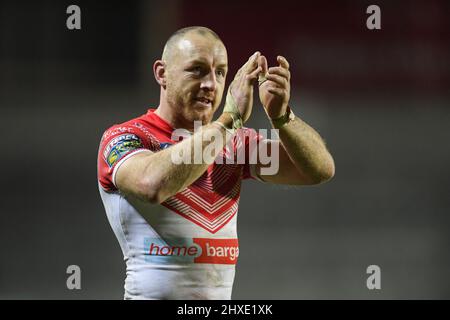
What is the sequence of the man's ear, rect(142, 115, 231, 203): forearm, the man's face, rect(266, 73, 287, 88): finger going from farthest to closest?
1. the man's ear
2. the man's face
3. rect(266, 73, 287, 88): finger
4. rect(142, 115, 231, 203): forearm

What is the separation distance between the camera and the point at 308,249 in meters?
3.52

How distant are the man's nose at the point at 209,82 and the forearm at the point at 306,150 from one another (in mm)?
205

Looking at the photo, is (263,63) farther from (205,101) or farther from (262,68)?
(205,101)

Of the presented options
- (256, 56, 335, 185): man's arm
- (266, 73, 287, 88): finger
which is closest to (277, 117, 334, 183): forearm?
(256, 56, 335, 185): man's arm

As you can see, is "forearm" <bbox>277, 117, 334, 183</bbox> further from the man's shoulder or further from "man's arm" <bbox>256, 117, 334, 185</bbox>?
the man's shoulder

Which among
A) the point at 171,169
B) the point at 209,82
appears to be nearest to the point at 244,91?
the point at 209,82

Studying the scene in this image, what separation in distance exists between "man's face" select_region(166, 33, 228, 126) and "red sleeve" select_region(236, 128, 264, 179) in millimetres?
155

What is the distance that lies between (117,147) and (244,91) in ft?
1.17

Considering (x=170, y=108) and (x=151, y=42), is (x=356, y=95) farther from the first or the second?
(x=170, y=108)

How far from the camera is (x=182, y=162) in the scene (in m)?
1.59

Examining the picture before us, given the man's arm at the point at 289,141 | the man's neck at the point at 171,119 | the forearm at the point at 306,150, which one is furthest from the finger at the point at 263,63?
the man's neck at the point at 171,119

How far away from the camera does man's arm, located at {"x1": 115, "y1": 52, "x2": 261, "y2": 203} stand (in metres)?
1.60

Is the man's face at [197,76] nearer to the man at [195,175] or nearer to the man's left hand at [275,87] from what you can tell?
the man at [195,175]

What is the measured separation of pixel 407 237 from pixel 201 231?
2.08 metres
